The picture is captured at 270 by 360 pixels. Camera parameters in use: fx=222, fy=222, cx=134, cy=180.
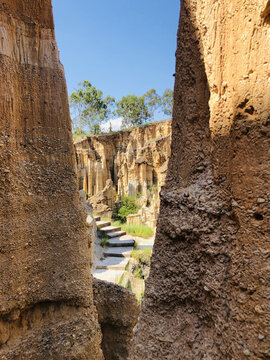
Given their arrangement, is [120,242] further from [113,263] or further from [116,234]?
[113,263]

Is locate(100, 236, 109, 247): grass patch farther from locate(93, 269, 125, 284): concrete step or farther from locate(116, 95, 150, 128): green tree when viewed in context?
locate(116, 95, 150, 128): green tree

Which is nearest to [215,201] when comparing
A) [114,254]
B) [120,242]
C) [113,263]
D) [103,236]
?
[113,263]

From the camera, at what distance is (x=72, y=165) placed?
2537mm

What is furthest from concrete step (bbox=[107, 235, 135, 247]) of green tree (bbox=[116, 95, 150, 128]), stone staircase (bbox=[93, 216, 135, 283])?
green tree (bbox=[116, 95, 150, 128])

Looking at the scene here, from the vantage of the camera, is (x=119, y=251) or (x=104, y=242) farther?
(x=104, y=242)

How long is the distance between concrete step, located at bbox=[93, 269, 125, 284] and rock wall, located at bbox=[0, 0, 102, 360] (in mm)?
4318

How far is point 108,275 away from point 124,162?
13656 mm

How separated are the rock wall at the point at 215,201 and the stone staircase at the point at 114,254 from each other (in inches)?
224

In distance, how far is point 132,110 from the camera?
2622 cm

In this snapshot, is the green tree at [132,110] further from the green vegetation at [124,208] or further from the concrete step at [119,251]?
the concrete step at [119,251]

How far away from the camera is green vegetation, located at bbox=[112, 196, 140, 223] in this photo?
16547mm

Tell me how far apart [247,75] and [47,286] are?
2.37 meters

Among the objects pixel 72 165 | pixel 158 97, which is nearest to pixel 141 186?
pixel 158 97

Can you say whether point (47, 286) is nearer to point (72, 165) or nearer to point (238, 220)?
point (72, 165)
